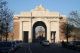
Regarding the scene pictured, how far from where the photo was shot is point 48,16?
142 metres

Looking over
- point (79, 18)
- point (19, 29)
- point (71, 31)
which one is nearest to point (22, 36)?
point (19, 29)

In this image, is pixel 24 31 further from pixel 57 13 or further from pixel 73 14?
pixel 73 14

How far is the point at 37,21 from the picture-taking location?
144 metres

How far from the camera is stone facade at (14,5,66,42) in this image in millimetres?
140750

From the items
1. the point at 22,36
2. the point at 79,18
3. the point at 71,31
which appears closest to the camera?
the point at 79,18

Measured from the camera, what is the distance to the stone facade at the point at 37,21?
14075cm

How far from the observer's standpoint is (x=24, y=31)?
14525 centimetres

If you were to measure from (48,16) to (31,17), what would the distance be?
23.0 ft

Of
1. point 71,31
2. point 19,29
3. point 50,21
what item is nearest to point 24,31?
point 19,29

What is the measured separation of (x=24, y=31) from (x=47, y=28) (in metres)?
10.4

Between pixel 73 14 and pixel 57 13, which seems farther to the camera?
pixel 57 13

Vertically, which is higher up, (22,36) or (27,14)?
(27,14)

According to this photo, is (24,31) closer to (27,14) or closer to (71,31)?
(27,14)

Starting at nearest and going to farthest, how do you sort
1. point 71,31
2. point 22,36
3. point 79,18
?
point 79,18, point 71,31, point 22,36
